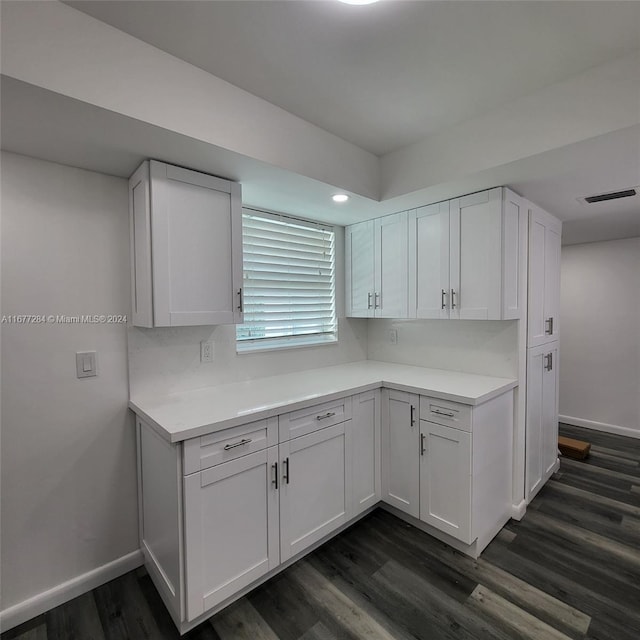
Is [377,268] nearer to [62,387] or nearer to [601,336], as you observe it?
[62,387]

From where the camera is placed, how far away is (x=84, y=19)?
3.95 feet

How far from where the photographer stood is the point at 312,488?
1.98 m

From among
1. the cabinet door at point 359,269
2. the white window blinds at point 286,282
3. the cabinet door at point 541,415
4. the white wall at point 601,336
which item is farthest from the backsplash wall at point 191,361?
the white wall at point 601,336

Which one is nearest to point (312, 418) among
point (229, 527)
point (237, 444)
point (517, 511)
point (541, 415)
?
point (237, 444)

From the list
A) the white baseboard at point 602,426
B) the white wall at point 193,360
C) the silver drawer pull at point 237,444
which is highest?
the white wall at point 193,360

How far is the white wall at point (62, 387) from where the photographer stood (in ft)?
5.30

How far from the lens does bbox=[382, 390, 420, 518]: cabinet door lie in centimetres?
222

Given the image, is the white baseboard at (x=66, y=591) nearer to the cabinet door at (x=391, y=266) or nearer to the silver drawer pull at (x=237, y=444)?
the silver drawer pull at (x=237, y=444)

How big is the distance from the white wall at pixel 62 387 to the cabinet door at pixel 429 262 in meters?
1.89

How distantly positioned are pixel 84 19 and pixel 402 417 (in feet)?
7.93

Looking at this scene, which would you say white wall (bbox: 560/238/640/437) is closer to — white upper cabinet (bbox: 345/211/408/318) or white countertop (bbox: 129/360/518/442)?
white countertop (bbox: 129/360/518/442)

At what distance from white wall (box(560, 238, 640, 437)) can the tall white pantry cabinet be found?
4.98ft

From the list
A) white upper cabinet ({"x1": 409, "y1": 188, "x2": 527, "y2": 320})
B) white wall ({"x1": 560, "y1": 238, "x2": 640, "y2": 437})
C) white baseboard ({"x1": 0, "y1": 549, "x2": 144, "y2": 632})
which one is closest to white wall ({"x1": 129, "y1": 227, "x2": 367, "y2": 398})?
white baseboard ({"x1": 0, "y1": 549, "x2": 144, "y2": 632})

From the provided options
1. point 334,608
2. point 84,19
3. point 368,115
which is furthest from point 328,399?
point 84,19
